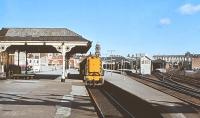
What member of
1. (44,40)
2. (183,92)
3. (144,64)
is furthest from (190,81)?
(144,64)

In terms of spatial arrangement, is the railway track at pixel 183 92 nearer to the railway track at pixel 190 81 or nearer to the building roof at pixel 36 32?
the railway track at pixel 190 81

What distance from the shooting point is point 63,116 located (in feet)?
58.6

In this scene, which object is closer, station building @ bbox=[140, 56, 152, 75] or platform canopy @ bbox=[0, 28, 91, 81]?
platform canopy @ bbox=[0, 28, 91, 81]

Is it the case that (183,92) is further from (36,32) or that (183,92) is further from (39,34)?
(36,32)

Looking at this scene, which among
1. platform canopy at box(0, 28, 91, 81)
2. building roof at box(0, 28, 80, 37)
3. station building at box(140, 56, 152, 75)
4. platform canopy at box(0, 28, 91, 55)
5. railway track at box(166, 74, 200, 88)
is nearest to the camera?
platform canopy at box(0, 28, 91, 81)

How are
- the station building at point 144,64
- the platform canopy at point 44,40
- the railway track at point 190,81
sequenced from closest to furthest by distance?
the platform canopy at point 44,40 → the railway track at point 190,81 → the station building at point 144,64

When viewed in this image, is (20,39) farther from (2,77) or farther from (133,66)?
(133,66)

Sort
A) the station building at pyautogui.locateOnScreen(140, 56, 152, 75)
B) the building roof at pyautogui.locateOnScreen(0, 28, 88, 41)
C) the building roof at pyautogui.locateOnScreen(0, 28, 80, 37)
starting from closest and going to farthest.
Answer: the building roof at pyautogui.locateOnScreen(0, 28, 88, 41)
the building roof at pyautogui.locateOnScreen(0, 28, 80, 37)
the station building at pyautogui.locateOnScreen(140, 56, 152, 75)

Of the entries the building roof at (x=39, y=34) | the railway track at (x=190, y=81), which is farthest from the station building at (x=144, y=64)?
the building roof at (x=39, y=34)

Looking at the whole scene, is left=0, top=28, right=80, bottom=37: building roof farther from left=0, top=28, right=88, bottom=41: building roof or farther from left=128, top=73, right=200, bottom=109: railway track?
left=128, top=73, right=200, bottom=109: railway track

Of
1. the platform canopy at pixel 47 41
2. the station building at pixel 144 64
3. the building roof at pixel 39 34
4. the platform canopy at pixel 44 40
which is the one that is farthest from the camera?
the station building at pixel 144 64

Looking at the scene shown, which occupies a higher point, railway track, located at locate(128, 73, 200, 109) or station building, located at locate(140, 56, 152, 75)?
station building, located at locate(140, 56, 152, 75)

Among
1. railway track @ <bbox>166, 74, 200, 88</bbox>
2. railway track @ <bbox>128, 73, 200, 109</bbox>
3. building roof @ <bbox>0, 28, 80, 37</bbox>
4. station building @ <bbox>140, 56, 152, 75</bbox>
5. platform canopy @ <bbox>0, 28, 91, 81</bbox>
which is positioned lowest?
railway track @ <bbox>128, 73, 200, 109</bbox>

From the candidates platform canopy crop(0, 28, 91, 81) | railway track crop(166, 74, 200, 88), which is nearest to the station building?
railway track crop(166, 74, 200, 88)
